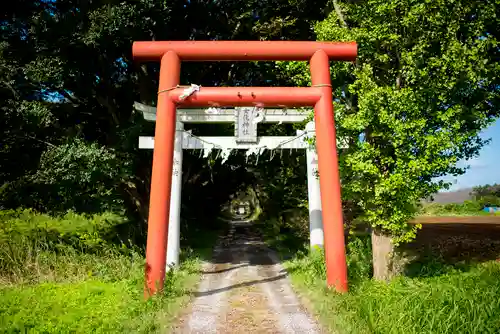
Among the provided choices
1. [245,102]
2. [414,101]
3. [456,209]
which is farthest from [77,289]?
[456,209]

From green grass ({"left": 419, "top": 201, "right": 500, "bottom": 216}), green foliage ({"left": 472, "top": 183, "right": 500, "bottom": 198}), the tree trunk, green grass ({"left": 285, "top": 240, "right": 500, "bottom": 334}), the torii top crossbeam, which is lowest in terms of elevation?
green grass ({"left": 285, "top": 240, "right": 500, "bottom": 334})

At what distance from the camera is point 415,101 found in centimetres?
540

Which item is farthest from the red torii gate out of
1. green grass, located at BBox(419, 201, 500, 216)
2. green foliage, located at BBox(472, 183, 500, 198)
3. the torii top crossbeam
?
green foliage, located at BBox(472, 183, 500, 198)

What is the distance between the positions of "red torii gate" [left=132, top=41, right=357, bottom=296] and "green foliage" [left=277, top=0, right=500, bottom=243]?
21.7 inches

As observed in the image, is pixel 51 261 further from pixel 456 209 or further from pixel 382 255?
pixel 456 209

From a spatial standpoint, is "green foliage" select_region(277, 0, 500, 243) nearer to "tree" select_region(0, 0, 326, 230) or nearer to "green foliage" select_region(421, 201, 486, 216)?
"tree" select_region(0, 0, 326, 230)

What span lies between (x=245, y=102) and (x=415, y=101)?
2.65 m

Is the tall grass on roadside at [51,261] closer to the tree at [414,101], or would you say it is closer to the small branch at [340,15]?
the tree at [414,101]

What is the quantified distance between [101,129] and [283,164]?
626 centimetres

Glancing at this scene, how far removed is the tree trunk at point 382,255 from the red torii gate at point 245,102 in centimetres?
127

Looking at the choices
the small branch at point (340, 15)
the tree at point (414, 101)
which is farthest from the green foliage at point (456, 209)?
the tree at point (414, 101)

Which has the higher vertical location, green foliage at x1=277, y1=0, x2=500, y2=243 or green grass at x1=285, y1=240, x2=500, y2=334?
green foliage at x1=277, y1=0, x2=500, y2=243

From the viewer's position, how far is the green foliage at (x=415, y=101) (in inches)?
209

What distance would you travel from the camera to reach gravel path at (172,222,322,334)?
4352 mm
